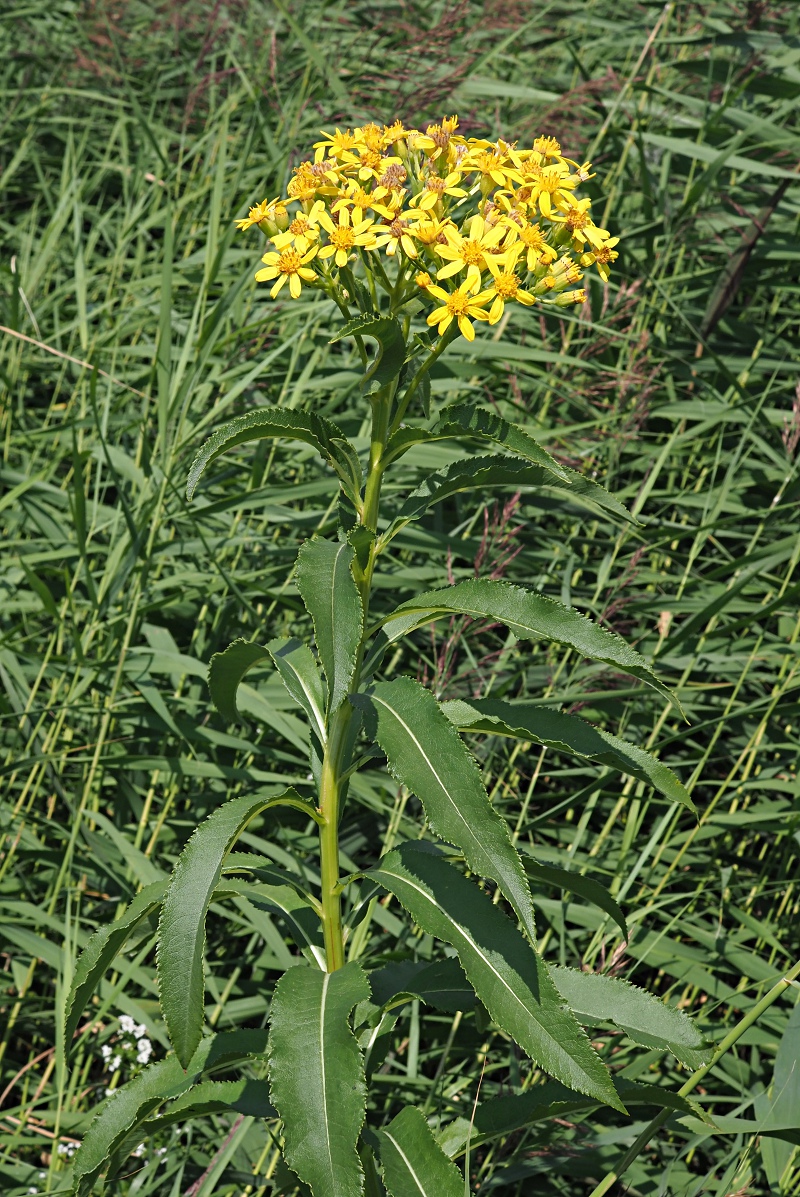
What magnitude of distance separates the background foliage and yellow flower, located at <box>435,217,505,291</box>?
662 mm

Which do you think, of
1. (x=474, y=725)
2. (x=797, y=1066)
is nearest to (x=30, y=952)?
(x=474, y=725)

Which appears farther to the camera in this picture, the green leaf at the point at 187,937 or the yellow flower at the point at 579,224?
the yellow flower at the point at 579,224

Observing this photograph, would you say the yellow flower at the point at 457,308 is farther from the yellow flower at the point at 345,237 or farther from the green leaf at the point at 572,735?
the green leaf at the point at 572,735

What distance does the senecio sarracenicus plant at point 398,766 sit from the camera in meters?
1.04

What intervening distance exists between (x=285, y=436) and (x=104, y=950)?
2.07 feet

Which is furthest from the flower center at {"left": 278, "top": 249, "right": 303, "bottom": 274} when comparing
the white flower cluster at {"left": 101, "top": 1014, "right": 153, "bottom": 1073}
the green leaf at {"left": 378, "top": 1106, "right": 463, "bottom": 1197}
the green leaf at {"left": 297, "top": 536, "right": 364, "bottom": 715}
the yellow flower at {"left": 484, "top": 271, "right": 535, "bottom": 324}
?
the white flower cluster at {"left": 101, "top": 1014, "right": 153, "bottom": 1073}

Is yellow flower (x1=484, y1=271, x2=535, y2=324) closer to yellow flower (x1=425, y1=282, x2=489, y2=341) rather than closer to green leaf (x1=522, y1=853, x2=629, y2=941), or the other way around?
yellow flower (x1=425, y1=282, x2=489, y2=341)

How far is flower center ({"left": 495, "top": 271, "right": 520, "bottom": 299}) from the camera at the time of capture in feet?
3.80

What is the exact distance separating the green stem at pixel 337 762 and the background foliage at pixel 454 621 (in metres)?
0.35

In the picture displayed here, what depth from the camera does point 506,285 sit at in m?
1.17

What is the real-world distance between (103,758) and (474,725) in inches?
39.3

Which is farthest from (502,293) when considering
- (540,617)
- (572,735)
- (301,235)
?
(572,735)

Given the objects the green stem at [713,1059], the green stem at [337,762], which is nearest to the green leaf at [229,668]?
the green stem at [337,762]

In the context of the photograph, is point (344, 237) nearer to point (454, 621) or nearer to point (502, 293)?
point (502, 293)
